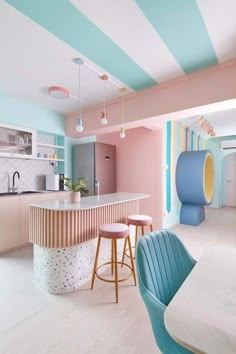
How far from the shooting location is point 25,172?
416cm

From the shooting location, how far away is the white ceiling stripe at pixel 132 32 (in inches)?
68.3

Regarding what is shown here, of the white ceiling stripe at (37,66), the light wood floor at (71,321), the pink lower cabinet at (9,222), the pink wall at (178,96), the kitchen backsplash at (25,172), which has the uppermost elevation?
the white ceiling stripe at (37,66)

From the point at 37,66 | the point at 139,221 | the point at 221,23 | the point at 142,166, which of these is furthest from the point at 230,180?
the point at 37,66

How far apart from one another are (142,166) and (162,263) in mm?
3436

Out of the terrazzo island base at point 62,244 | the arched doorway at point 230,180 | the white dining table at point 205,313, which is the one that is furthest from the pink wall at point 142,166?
the arched doorway at point 230,180

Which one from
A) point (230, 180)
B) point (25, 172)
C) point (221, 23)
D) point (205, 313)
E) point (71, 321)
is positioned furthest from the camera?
point (230, 180)

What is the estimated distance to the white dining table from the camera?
2.37 feet

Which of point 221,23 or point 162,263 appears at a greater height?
point 221,23

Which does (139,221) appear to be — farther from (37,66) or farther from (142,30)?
(37,66)

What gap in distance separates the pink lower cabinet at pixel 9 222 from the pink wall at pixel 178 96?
2.22 meters

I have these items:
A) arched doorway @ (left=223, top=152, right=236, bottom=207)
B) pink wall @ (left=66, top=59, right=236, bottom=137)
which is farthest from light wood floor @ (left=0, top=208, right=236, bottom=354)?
arched doorway @ (left=223, top=152, right=236, bottom=207)

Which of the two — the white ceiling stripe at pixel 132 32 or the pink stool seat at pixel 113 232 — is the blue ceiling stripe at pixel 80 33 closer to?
the white ceiling stripe at pixel 132 32

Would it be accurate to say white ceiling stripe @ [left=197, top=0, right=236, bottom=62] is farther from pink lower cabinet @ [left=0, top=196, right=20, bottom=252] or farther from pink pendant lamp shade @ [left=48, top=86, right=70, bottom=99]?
pink lower cabinet @ [left=0, top=196, right=20, bottom=252]

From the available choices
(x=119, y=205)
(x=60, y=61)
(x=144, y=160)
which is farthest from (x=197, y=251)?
(x=60, y=61)
